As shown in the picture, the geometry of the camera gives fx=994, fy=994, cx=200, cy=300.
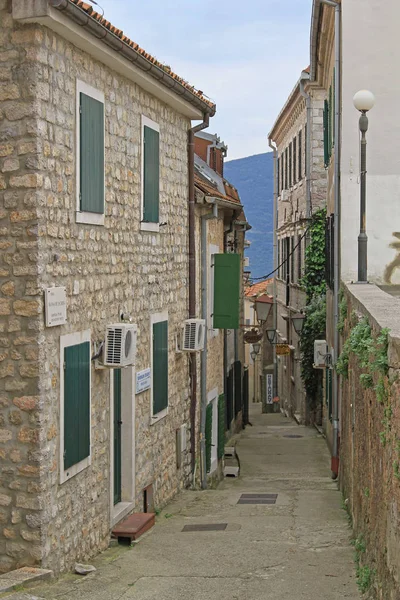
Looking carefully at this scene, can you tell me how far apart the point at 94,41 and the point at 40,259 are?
2.30m

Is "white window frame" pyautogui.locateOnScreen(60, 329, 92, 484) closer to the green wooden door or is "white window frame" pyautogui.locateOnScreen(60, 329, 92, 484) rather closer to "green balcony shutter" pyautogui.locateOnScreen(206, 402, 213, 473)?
the green wooden door


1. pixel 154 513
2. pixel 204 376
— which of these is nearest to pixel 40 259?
pixel 154 513

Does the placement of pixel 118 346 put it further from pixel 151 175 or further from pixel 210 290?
pixel 210 290

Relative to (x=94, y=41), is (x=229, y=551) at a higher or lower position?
lower

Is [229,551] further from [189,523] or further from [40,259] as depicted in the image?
[40,259]

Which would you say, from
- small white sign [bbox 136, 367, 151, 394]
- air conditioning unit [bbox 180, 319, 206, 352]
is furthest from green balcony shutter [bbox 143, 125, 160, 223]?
air conditioning unit [bbox 180, 319, 206, 352]

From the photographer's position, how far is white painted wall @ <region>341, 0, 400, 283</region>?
51.6 feet

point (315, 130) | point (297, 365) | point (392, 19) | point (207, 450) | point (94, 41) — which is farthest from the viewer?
point (297, 365)

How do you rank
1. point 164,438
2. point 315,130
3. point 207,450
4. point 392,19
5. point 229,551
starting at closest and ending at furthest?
point 229,551 < point 164,438 < point 392,19 < point 207,450 < point 315,130

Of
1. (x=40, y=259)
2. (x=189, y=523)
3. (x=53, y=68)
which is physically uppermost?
(x=53, y=68)

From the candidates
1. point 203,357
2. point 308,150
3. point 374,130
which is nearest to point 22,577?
point 203,357

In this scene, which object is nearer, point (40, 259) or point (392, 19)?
point (40, 259)

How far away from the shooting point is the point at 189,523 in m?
12.1

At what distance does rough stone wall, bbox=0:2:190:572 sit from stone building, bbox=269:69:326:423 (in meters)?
14.6
